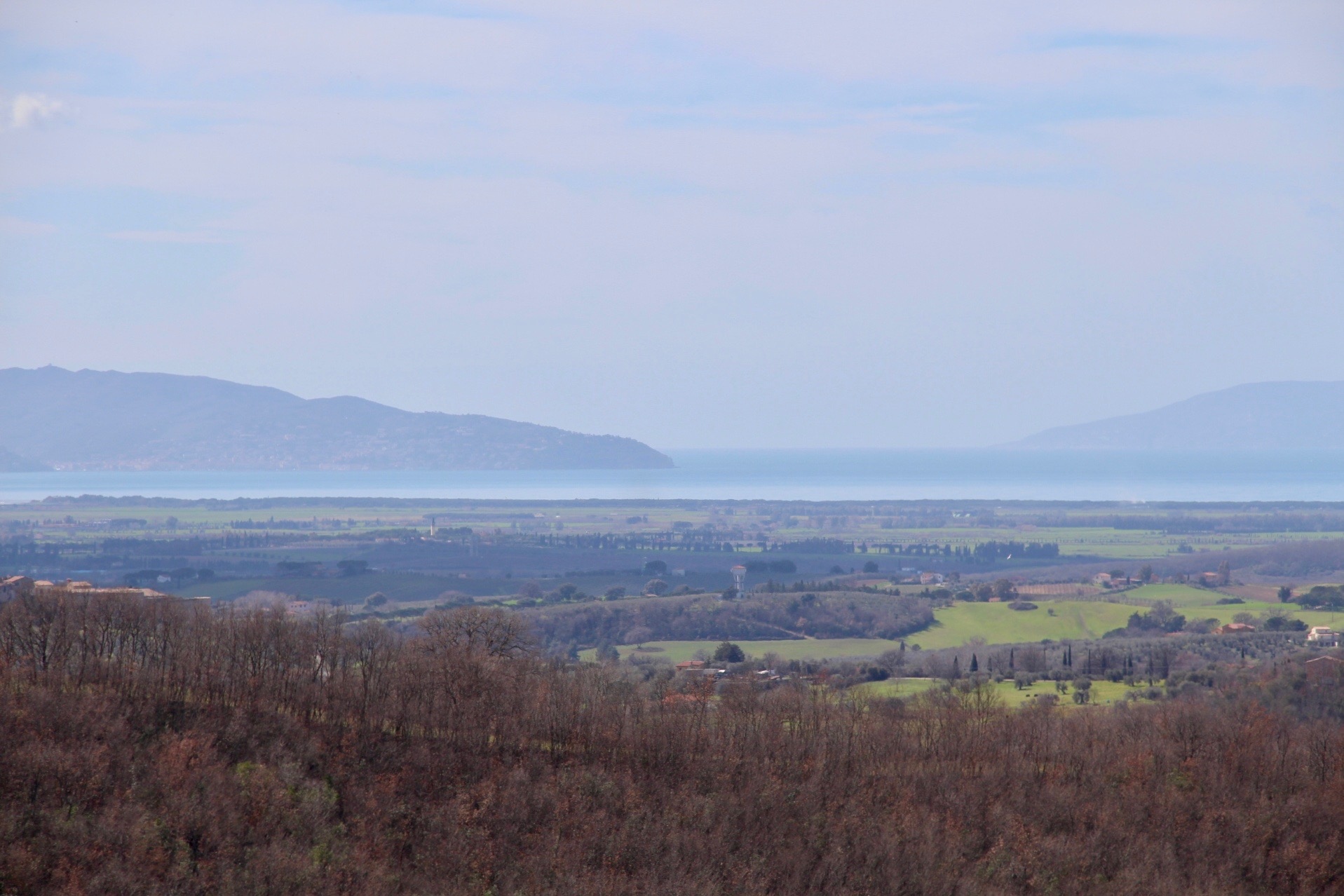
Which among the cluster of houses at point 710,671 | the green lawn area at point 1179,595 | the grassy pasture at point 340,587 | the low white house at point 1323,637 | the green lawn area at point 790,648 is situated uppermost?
the green lawn area at point 1179,595

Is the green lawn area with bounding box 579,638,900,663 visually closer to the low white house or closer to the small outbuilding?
the small outbuilding

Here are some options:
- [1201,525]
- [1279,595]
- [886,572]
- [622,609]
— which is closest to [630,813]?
[622,609]

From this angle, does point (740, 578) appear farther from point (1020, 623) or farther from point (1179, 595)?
point (1179, 595)

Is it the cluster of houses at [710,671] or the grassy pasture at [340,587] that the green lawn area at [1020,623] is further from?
the grassy pasture at [340,587]

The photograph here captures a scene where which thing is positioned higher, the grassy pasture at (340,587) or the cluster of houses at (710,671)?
the grassy pasture at (340,587)

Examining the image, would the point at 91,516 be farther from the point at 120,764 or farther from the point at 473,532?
the point at 120,764

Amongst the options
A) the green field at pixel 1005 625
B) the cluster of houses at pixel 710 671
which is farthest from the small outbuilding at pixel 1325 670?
the cluster of houses at pixel 710 671
